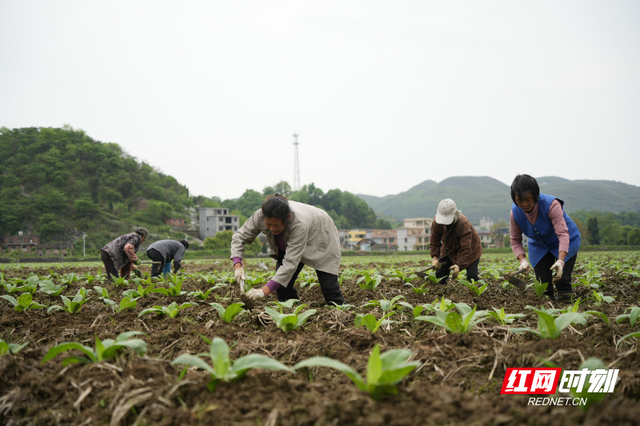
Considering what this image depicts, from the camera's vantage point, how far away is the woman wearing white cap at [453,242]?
5195mm

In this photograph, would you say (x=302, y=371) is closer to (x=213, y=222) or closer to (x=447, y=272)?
(x=447, y=272)

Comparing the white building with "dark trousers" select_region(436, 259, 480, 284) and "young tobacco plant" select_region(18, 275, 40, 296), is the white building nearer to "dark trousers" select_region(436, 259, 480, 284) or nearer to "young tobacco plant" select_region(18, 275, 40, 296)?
"young tobacco plant" select_region(18, 275, 40, 296)

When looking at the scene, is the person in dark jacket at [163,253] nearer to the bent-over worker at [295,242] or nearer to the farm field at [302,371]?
the bent-over worker at [295,242]

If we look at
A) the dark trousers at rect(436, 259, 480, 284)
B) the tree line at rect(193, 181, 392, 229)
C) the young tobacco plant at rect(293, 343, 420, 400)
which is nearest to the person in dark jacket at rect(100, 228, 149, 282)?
the dark trousers at rect(436, 259, 480, 284)

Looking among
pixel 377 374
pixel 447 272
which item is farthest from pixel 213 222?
pixel 377 374

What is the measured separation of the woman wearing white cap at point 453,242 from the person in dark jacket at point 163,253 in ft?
17.3

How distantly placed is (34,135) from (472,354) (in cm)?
9674

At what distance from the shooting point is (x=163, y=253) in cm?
771

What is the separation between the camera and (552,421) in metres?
1.25

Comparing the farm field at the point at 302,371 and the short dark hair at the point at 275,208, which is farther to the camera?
the short dark hair at the point at 275,208

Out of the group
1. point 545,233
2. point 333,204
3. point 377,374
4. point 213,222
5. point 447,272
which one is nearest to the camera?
point 377,374

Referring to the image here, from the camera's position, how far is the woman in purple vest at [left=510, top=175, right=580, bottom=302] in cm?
391

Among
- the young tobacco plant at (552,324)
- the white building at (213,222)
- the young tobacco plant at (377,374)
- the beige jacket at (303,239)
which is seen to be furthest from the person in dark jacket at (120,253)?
the white building at (213,222)

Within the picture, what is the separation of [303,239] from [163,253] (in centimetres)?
504
